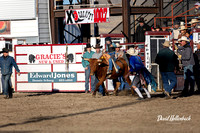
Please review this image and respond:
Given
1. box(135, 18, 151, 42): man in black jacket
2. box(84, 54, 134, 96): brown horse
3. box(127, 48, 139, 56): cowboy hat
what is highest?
box(135, 18, 151, 42): man in black jacket

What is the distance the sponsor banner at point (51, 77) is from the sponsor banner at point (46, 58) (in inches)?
18.3

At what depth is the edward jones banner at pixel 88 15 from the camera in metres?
30.5

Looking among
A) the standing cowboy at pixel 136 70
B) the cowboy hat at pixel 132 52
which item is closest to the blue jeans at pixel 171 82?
the standing cowboy at pixel 136 70

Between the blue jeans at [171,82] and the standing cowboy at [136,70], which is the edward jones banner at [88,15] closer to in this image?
the standing cowboy at [136,70]

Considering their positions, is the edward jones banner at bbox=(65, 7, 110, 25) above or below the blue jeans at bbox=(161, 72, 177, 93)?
above

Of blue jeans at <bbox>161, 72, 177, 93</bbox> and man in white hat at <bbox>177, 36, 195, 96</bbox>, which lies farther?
man in white hat at <bbox>177, 36, 195, 96</bbox>

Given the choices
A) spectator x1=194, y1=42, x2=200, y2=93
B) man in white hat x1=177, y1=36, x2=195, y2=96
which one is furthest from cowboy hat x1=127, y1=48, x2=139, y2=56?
spectator x1=194, y1=42, x2=200, y2=93

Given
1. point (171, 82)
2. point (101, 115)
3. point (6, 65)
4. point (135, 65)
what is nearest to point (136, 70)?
point (135, 65)

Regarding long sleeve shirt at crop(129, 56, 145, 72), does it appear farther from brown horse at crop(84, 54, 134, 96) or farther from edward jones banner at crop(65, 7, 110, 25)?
edward jones banner at crop(65, 7, 110, 25)

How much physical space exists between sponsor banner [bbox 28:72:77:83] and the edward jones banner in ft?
37.2

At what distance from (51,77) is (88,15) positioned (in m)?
11.7

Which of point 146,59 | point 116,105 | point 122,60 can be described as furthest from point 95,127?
point 146,59

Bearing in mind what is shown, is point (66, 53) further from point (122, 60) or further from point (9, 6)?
point (9, 6)

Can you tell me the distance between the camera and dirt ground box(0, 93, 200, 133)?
9258mm
